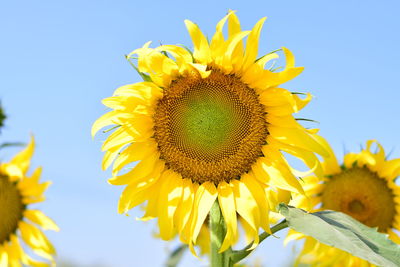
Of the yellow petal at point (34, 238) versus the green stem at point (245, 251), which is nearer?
the green stem at point (245, 251)

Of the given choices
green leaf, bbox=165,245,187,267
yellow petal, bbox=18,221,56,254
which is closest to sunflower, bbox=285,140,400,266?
green leaf, bbox=165,245,187,267

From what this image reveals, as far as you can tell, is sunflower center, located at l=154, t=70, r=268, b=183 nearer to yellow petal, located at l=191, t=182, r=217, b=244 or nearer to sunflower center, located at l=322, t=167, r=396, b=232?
yellow petal, located at l=191, t=182, r=217, b=244

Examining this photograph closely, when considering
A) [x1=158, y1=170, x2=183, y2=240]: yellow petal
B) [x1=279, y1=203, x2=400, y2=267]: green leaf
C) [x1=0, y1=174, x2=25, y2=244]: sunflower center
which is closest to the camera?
[x1=279, y1=203, x2=400, y2=267]: green leaf

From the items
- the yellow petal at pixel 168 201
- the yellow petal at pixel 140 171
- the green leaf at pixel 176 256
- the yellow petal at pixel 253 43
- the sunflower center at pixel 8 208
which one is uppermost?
the yellow petal at pixel 253 43

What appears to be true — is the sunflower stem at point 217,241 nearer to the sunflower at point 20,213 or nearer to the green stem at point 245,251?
the green stem at point 245,251

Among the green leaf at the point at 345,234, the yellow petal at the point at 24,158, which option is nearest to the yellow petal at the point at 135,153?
the green leaf at the point at 345,234

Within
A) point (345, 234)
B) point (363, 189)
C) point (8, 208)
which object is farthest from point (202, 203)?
point (8, 208)

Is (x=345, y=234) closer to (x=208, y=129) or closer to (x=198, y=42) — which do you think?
(x=208, y=129)
